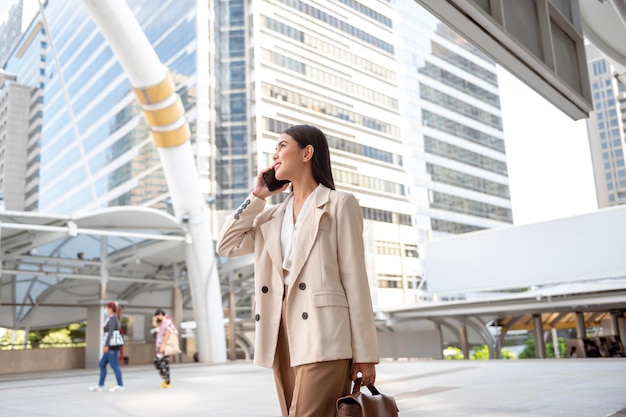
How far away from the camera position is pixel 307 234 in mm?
2486

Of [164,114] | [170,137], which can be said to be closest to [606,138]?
[170,137]

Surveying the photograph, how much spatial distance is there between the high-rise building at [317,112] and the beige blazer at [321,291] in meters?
68.1

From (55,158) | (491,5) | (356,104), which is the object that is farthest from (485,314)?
(55,158)

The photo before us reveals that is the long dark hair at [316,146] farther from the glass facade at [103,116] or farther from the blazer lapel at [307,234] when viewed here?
the glass facade at [103,116]

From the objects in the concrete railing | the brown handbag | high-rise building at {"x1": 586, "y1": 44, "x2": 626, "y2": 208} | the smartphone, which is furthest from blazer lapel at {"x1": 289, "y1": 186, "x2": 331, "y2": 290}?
high-rise building at {"x1": 586, "y1": 44, "x2": 626, "y2": 208}

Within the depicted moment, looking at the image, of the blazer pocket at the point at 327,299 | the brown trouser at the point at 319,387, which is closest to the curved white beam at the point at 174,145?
the blazer pocket at the point at 327,299

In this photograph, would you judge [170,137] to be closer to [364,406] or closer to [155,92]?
[155,92]

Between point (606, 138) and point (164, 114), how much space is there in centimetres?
12347

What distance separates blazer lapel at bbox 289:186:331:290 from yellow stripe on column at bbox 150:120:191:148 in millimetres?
20022

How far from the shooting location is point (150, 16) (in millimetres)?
84750

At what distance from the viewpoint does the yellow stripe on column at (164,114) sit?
2114 centimetres

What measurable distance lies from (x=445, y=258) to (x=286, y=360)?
23.2m

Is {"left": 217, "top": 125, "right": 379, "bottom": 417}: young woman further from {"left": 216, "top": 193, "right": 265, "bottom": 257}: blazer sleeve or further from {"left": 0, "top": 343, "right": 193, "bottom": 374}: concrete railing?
{"left": 0, "top": 343, "right": 193, "bottom": 374}: concrete railing

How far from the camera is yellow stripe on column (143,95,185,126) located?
21.1 meters
